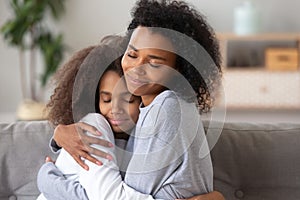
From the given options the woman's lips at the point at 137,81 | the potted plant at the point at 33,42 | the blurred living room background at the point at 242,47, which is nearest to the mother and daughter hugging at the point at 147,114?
the woman's lips at the point at 137,81

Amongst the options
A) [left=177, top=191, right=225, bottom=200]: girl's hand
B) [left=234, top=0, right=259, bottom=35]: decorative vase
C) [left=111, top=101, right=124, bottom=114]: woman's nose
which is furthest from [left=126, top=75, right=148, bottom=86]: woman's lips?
[left=234, top=0, right=259, bottom=35]: decorative vase

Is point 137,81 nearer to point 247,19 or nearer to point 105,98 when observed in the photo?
point 105,98

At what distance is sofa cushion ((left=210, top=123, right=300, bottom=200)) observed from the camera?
1.57 m

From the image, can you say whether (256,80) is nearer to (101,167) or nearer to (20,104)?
(20,104)

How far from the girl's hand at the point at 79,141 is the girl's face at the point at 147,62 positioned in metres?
0.15

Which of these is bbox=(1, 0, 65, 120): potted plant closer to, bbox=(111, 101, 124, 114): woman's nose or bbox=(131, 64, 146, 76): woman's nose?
bbox=(111, 101, 124, 114): woman's nose

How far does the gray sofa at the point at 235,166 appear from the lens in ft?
5.16

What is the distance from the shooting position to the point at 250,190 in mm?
1578

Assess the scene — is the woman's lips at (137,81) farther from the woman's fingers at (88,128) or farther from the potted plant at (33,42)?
the potted plant at (33,42)

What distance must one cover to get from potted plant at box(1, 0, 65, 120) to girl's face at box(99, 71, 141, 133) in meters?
2.84

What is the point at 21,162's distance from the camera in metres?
1.59

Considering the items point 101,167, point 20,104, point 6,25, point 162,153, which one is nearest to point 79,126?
point 101,167

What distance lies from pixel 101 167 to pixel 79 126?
15cm

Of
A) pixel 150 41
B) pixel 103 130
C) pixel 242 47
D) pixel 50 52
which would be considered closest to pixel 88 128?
pixel 103 130
